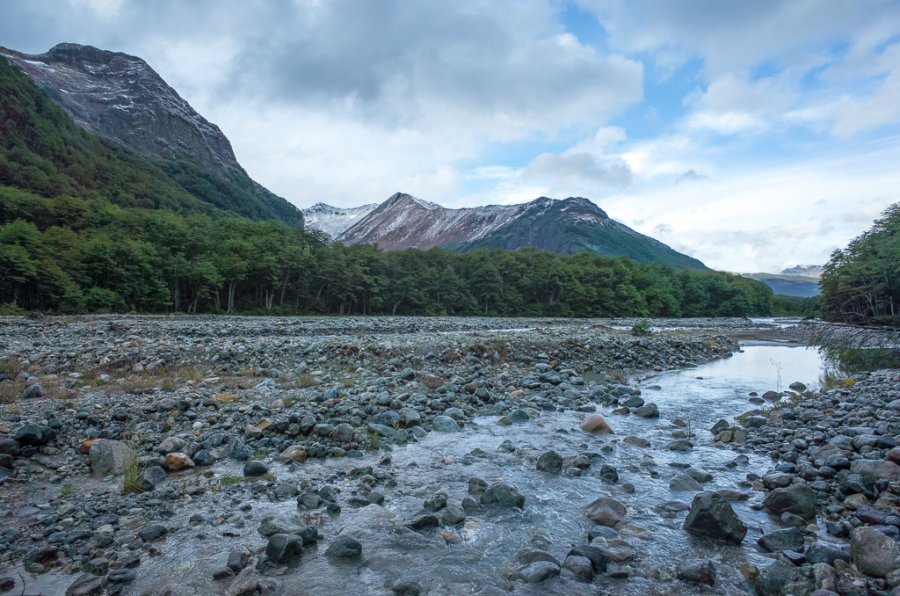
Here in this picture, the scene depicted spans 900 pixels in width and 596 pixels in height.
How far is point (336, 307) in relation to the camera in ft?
199

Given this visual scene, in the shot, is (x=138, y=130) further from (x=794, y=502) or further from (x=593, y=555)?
(x=794, y=502)

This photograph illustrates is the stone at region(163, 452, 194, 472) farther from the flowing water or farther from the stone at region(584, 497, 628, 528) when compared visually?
the stone at region(584, 497, 628, 528)

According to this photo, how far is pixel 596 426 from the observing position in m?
8.20

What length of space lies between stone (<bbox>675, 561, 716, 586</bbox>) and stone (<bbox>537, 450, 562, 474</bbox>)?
2.50m

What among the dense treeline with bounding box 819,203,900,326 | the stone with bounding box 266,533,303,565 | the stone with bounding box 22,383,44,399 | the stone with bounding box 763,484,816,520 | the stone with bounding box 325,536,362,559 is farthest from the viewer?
the dense treeline with bounding box 819,203,900,326

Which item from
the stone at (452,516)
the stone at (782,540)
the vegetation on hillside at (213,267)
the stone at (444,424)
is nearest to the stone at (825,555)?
the stone at (782,540)

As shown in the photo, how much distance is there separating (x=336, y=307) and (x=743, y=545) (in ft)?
197

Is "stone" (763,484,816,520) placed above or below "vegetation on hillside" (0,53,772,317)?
below

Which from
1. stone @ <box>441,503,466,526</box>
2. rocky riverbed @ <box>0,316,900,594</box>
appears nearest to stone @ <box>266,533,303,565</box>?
rocky riverbed @ <box>0,316,900,594</box>

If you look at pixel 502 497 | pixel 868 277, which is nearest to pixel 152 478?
pixel 502 497

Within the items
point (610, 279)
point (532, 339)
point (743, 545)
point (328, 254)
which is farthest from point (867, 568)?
point (610, 279)

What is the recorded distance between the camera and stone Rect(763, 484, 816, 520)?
464 cm

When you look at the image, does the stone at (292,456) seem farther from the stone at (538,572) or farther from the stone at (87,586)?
the stone at (538,572)

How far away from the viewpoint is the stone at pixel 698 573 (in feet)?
11.8
